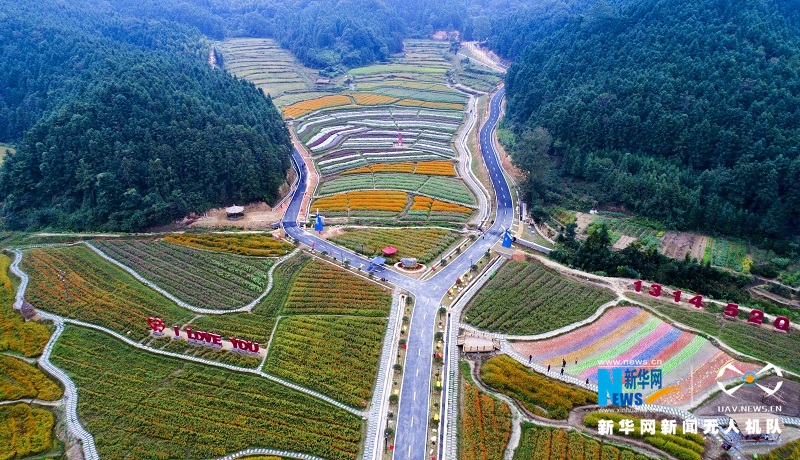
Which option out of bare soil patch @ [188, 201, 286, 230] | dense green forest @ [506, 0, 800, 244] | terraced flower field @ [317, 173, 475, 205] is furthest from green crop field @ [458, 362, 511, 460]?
dense green forest @ [506, 0, 800, 244]

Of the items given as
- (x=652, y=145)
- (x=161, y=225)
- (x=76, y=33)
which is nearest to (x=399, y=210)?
(x=161, y=225)


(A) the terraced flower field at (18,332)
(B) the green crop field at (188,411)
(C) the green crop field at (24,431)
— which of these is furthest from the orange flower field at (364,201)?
(C) the green crop field at (24,431)

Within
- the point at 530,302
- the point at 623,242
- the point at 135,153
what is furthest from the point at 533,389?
the point at 135,153

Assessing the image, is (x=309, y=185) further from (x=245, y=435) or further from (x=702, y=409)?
(x=702, y=409)

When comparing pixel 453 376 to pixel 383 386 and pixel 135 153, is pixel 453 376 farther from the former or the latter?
pixel 135 153

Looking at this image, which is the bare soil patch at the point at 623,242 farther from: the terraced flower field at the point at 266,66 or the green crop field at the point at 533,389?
the terraced flower field at the point at 266,66

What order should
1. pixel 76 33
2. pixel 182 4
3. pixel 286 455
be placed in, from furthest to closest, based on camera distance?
pixel 182 4
pixel 76 33
pixel 286 455
